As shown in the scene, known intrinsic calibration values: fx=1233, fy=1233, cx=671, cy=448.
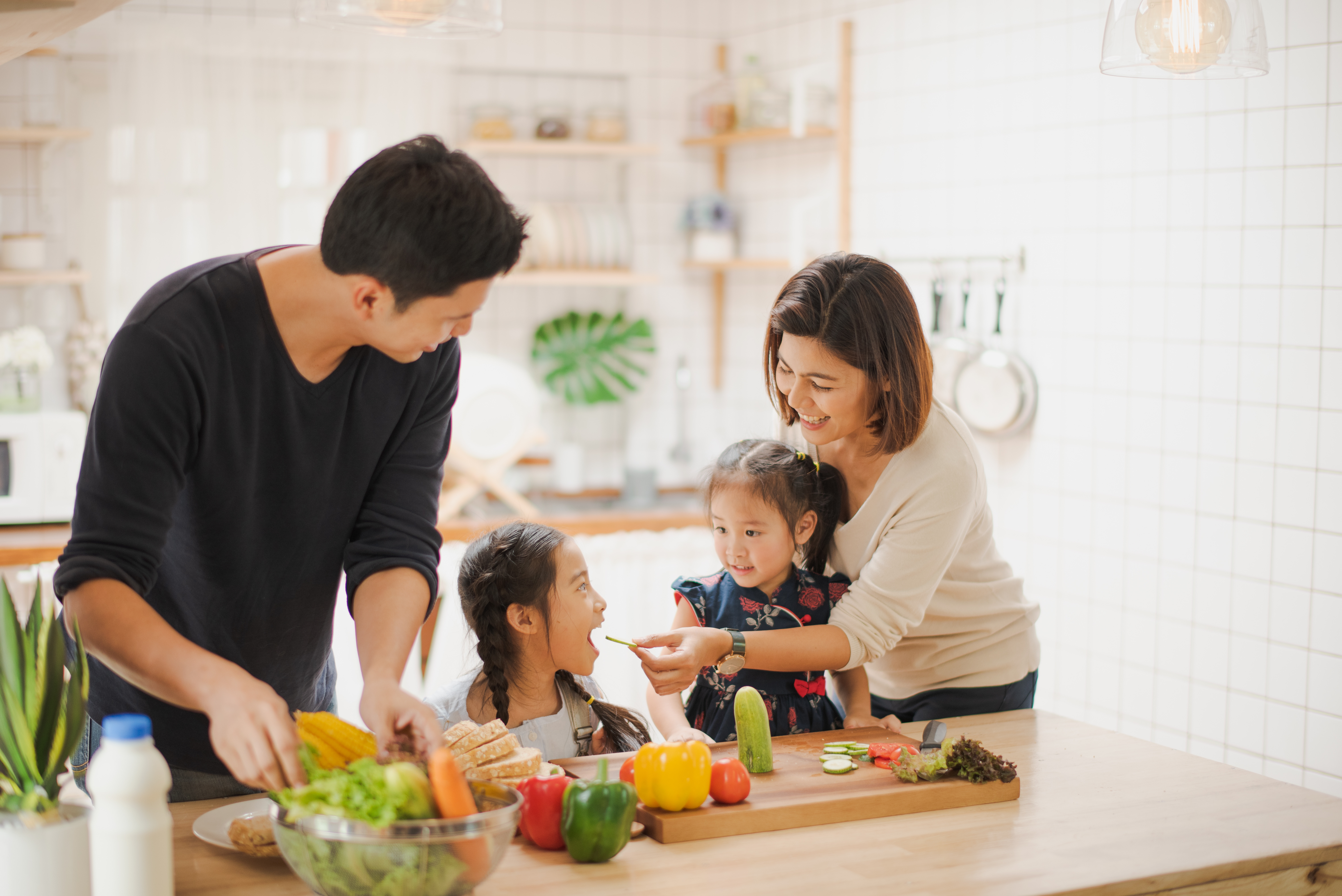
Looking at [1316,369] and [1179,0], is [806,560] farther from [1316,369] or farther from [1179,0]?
[1316,369]

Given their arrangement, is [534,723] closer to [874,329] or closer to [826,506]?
[826,506]

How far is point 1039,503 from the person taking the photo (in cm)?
322

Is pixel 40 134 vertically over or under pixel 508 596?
over

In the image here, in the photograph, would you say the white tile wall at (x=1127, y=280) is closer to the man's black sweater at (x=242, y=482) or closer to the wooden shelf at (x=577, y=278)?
the wooden shelf at (x=577, y=278)

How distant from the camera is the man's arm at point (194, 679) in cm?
117

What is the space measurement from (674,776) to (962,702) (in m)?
0.69

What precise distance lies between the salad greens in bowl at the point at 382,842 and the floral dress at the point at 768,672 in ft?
2.63

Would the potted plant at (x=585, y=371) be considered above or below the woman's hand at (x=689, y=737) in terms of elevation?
above

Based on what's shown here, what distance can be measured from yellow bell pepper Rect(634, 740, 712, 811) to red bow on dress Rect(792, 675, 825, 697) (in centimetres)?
49

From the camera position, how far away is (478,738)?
1.44m

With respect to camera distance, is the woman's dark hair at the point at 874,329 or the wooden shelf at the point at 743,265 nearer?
the woman's dark hair at the point at 874,329

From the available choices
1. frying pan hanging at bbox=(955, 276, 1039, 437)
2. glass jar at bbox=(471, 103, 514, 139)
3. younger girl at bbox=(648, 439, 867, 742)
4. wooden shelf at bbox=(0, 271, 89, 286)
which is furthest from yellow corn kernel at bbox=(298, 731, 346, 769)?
glass jar at bbox=(471, 103, 514, 139)

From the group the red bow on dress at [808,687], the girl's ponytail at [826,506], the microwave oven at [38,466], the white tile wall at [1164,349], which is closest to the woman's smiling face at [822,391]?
the girl's ponytail at [826,506]

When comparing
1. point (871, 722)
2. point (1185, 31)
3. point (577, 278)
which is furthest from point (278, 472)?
point (577, 278)
